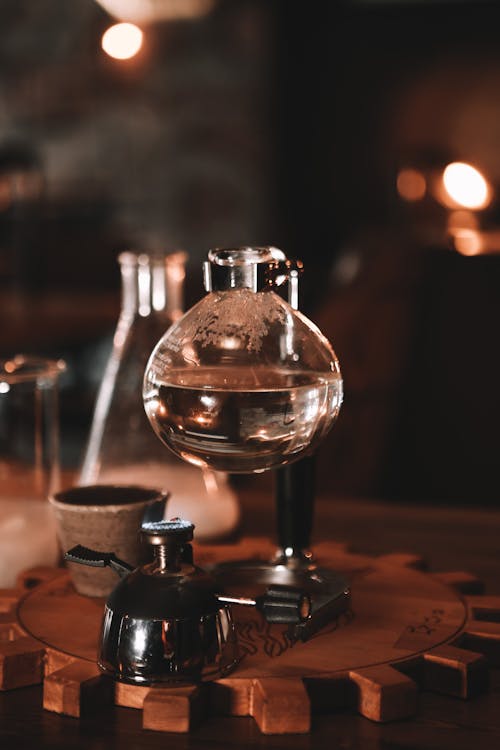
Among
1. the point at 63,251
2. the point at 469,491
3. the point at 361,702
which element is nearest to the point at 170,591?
the point at 361,702

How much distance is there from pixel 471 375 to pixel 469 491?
0.24 meters

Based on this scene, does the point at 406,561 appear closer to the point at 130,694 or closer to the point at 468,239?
the point at 130,694

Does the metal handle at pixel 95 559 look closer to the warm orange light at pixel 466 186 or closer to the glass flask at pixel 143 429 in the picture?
the glass flask at pixel 143 429

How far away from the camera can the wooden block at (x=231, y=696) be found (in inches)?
27.5

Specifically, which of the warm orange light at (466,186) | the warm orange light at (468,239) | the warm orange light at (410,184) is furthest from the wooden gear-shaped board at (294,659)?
the warm orange light at (410,184)

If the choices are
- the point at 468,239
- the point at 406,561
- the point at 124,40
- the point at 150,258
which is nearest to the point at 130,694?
the point at 406,561

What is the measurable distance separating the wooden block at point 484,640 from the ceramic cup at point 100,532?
9.9 inches

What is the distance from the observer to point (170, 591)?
2.33ft

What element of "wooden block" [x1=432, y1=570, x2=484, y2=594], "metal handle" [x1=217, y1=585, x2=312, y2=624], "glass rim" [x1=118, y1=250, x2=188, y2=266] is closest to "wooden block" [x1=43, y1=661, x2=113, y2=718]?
"metal handle" [x1=217, y1=585, x2=312, y2=624]

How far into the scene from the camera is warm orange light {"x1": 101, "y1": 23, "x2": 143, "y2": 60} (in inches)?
195

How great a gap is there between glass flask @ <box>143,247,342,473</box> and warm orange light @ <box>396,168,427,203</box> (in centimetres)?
517

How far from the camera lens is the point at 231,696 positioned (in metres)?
0.70

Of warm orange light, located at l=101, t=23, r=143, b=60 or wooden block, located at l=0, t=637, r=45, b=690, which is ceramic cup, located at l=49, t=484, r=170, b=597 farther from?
warm orange light, located at l=101, t=23, r=143, b=60

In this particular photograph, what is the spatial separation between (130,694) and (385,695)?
6.3 inches
